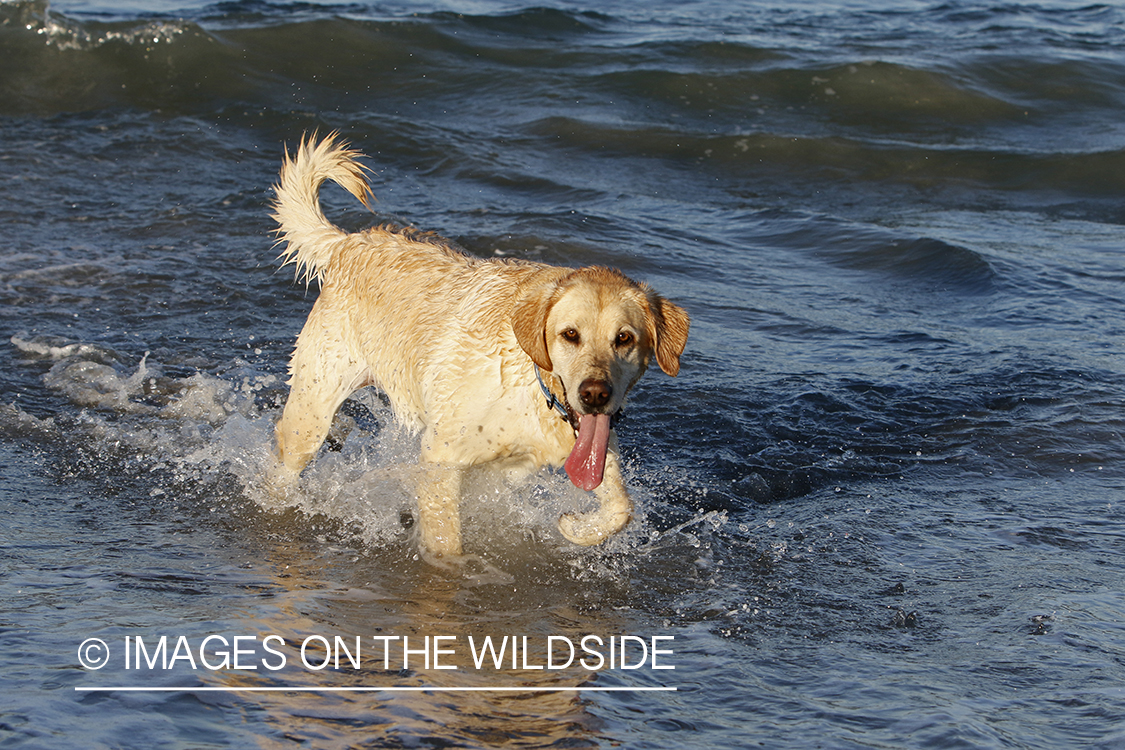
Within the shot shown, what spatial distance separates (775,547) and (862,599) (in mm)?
696

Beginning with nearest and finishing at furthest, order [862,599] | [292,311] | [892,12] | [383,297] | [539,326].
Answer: [539,326]
[862,599]
[383,297]
[292,311]
[892,12]

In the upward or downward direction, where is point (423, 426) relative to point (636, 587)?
upward

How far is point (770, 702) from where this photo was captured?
404cm

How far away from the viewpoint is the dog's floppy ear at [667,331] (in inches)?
191

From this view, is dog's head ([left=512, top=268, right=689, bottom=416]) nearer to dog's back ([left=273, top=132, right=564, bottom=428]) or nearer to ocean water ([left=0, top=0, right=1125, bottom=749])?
dog's back ([left=273, top=132, right=564, bottom=428])

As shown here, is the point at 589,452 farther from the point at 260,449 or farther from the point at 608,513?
the point at 260,449

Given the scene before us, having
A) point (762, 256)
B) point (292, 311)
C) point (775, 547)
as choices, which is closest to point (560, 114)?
point (762, 256)

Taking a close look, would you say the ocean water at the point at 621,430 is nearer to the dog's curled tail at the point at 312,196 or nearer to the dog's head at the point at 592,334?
the dog's head at the point at 592,334

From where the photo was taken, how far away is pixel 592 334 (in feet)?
15.3

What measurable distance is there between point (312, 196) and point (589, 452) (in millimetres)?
2674

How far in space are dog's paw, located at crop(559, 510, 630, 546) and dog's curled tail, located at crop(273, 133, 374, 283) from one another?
215 cm

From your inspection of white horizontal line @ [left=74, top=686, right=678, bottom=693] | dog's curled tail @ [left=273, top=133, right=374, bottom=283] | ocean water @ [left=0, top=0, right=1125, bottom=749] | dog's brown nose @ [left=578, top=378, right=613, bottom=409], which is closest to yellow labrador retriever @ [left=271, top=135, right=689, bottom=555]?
dog's brown nose @ [left=578, top=378, right=613, bottom=409]

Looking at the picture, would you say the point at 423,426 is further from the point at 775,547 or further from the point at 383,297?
the point at 775,547

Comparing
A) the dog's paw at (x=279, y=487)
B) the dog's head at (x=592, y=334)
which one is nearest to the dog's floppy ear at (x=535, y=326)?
the dog's head at (x=592, y=334)
